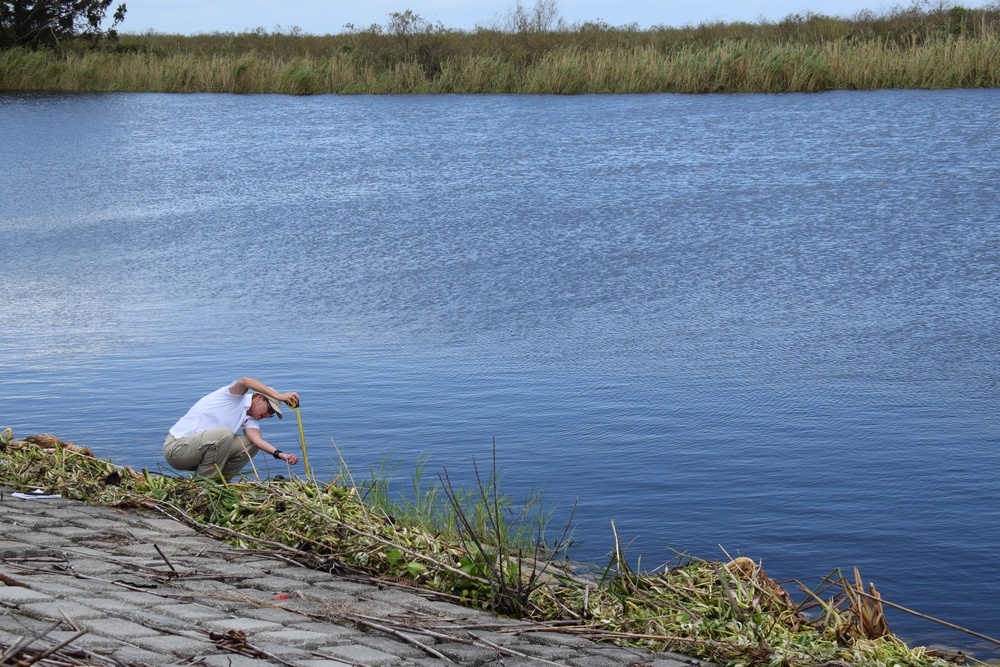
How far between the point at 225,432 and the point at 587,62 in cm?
2960

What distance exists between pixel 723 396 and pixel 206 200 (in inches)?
505

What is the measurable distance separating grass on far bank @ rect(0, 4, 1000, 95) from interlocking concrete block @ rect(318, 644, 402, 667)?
30.0 meters

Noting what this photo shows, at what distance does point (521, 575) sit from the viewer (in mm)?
5129

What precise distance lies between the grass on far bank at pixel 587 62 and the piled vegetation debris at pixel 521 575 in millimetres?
28247

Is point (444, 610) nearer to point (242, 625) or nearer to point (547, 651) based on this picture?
point (547, 651)

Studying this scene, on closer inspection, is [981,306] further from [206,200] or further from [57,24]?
[57,24]

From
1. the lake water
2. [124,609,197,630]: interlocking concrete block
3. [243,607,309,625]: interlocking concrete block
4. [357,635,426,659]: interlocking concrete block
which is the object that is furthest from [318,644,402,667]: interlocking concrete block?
the lake water

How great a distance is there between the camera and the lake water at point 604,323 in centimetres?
696

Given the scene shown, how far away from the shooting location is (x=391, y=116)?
98.6 ft

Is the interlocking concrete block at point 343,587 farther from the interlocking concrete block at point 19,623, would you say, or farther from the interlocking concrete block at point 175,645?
the interlocking concrete block at point 19,623

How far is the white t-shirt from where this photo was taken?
22.7ft

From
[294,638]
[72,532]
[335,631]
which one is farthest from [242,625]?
[72,532]

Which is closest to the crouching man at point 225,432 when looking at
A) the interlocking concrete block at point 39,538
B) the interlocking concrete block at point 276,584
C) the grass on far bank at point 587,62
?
the interlocking concrete block at point 39,538

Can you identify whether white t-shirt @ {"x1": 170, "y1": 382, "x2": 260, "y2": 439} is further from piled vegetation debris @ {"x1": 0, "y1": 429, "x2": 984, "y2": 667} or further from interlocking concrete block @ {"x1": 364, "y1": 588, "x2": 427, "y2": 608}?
interlocking concrete block @ {"x1": 364, "y1": 588, "x2": 427, "y2": 608}
